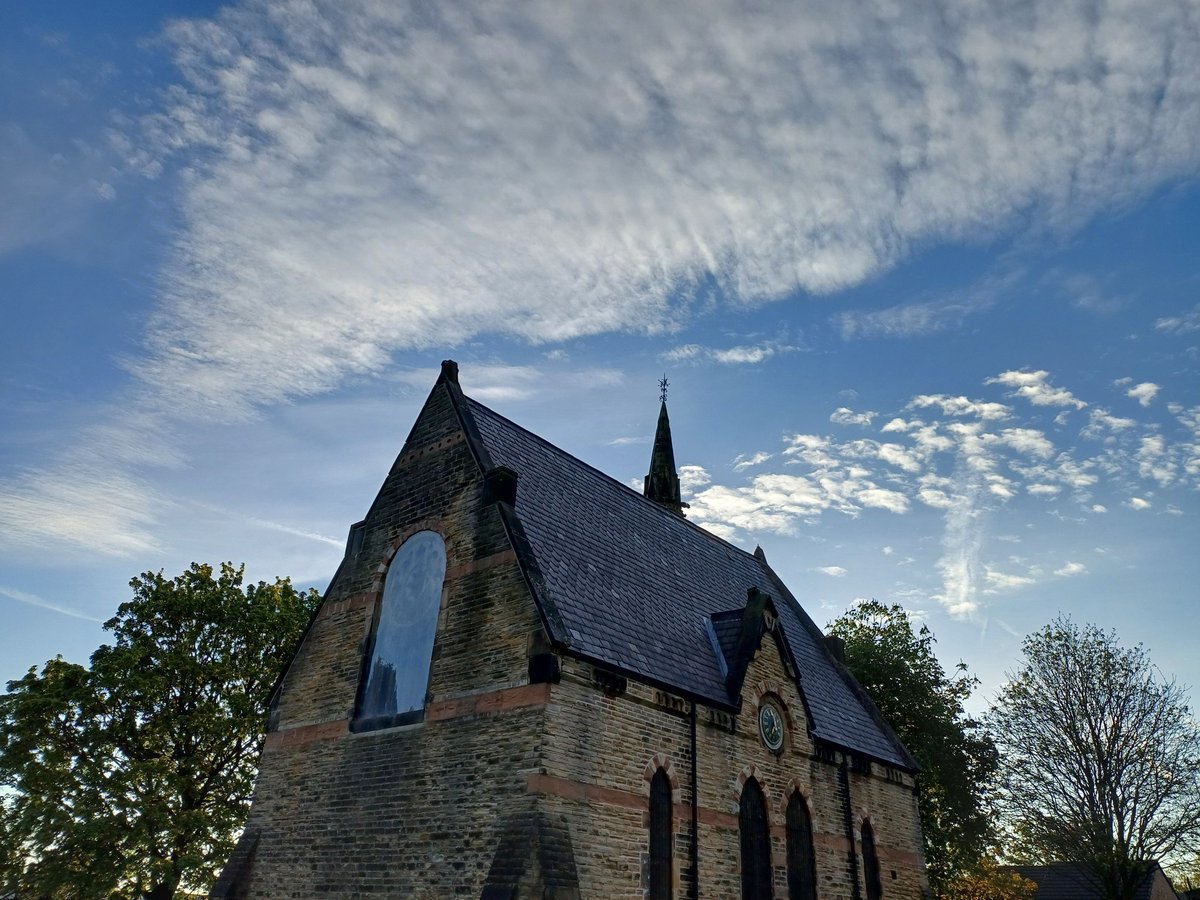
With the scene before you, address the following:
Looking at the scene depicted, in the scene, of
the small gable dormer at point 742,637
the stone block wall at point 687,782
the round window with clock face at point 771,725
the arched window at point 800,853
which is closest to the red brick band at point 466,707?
the stone block wall at point 687,782

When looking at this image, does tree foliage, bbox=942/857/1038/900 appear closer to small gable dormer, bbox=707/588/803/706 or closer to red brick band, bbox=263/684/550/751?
small gable dormer, bbox=707/588/803/706

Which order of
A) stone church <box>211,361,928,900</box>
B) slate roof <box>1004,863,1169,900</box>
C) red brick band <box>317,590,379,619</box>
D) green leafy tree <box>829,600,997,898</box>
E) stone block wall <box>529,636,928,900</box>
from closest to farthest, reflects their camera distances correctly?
stone block wall <box>529,636,928,900</box>
stone church <box>211,361,928,900</box>
red brick band <box>317,590,379,619</box>
green leafy tree <box>829,600,997,898</box>
slate roof <box>1004,863,1169,900</box>

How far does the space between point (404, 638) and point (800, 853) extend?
10943mm

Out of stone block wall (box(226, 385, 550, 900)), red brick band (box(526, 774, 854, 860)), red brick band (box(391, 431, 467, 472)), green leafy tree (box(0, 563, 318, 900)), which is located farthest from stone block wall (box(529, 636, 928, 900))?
green leafy tree (box(0, 563, 318, 900))

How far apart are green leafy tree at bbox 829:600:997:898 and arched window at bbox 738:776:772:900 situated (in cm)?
1619

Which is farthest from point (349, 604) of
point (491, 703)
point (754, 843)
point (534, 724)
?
point (754, 843)

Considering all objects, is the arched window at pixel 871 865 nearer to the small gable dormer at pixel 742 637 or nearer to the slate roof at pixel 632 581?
the slate roof at pixel 632 581

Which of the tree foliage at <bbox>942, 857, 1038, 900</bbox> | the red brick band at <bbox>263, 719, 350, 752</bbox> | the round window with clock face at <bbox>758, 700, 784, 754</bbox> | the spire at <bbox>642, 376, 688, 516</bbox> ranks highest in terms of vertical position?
the spire at <bbox>642, 376, 688, 516</bbox>

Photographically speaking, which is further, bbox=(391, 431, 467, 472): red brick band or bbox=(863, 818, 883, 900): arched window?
bbox=(863, 818, 883, 900): arched window

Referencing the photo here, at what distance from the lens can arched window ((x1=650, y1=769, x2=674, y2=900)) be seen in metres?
14.6

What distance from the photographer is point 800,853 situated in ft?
62.6

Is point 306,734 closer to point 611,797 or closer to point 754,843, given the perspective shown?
point 611,797

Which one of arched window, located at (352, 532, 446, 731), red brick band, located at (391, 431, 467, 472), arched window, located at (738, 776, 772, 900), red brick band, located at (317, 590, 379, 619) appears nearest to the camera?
arched window, located at (352, 532, 446, 731)

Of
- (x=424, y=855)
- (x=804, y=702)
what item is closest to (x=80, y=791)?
(x=424, y=855)
